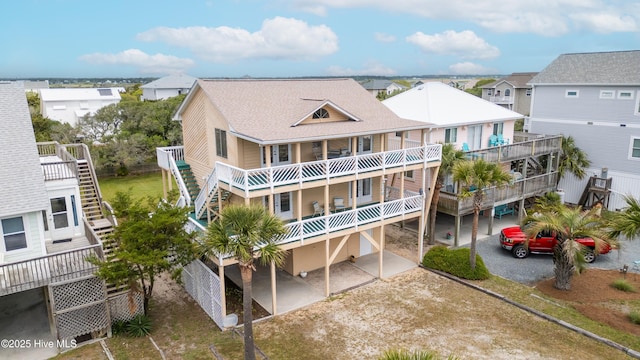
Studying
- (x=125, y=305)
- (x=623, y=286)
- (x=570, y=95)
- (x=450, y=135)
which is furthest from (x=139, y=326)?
(x=570, y=95)

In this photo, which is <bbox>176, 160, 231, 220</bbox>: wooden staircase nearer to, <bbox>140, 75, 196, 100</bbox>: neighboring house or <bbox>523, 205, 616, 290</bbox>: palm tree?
<bbox>523, 205, 616, 290</bbox>: palm tree

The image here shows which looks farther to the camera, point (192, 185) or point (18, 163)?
point (192, 185)

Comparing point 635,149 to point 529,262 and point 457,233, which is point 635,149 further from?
point 457,233

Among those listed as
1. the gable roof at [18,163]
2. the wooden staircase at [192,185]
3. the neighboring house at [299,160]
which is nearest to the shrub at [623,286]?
the neighboring house at [299,160]

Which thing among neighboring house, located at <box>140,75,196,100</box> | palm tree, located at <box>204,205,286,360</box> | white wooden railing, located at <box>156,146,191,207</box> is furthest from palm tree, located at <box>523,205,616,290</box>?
neighboring house, located at <box>140,75,196,100</box>

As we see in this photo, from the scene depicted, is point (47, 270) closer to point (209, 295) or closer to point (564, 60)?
point (209, 295)

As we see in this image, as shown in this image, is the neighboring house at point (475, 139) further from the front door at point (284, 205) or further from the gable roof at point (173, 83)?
the gable roof at point (173, 83)

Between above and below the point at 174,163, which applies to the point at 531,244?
below
